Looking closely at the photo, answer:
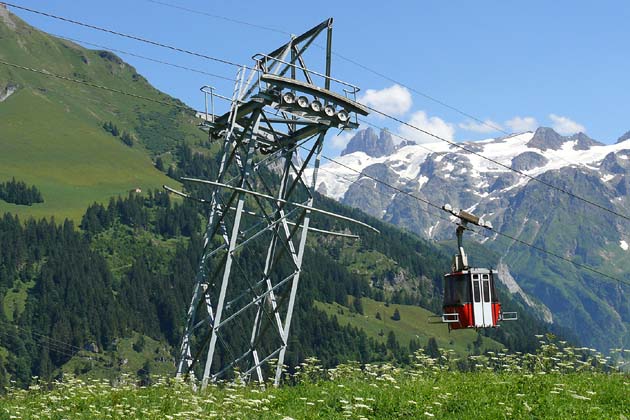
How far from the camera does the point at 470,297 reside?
35.2m

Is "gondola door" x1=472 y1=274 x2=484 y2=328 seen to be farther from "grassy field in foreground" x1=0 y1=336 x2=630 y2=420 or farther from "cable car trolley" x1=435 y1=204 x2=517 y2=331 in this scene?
"grassy field in foreground" x1=0 y1=336 x2=630 y2=420

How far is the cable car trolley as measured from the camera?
3509cm

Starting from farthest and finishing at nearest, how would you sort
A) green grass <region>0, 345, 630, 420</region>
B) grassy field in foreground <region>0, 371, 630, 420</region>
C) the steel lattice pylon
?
1. the steel lattice pylon
2. green grass <region>0, 345, 630, 420</region>
3. grassy field in foreground <region>0, 371, 630, 420</region>

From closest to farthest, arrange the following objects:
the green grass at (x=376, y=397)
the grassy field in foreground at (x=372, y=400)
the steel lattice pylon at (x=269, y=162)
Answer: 1. the grassy field in foreground at (x=372, y=400)
2. the green grass at (x=376, y=397)
3. the steel lattice pylon at (x=269, y=162)

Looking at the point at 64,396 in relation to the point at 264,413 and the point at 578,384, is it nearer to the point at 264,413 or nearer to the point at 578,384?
the point at 264,413

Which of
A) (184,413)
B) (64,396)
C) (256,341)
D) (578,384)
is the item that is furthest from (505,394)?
(256,341)

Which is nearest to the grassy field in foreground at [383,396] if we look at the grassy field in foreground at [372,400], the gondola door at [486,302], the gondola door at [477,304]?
the grassy field in foreground at [372,400]

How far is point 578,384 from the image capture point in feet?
65.4

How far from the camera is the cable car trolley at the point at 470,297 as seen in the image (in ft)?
115

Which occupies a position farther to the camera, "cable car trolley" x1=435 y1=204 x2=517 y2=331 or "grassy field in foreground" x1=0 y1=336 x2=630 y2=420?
"cable car trolley" x1=435 y1=204 x2=517 y2=331

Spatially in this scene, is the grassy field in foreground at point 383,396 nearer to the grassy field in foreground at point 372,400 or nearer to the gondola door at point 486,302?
the grassy field in foreground at point 372,400

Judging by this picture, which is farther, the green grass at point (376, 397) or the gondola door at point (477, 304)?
the gondola door at point (477, 304)

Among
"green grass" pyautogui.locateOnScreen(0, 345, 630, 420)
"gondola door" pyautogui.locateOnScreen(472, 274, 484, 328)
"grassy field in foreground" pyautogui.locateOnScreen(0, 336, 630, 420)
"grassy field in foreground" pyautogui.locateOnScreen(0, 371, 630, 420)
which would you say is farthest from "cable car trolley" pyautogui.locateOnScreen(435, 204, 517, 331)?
"grassy field in foreground" pyautogui.locateOnScreen(0, 371, 630, 420)

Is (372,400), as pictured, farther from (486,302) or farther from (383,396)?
Answer: (486,302)
